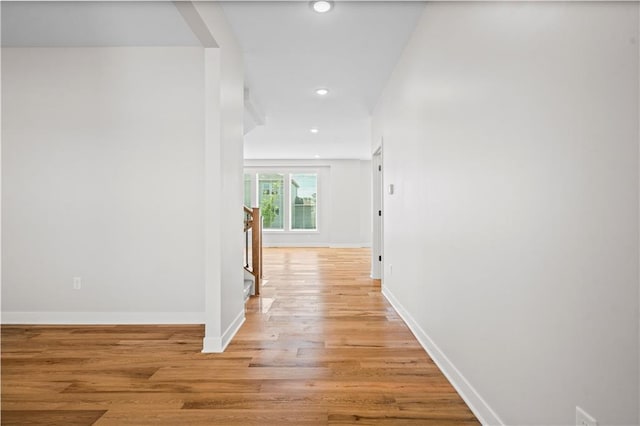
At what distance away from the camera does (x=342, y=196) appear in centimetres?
1008

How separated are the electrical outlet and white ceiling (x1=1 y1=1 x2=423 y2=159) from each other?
8.54 ft

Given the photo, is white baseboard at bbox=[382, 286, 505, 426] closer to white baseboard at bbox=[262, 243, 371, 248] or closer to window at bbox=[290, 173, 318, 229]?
white baseboard at bbox=[262, 243, 371, 248]

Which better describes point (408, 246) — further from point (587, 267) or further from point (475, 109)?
point (587, 267)

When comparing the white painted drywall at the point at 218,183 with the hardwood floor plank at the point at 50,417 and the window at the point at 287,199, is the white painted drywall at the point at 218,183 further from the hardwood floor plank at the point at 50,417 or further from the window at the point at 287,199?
the window at the point at 287,199

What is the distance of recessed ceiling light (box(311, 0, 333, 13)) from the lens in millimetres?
2521

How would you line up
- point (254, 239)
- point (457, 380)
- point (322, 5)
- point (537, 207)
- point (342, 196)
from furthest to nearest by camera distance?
point (342, 196) → point (254, 239) → point (322, 5) → point (457, 380) → point (537, 207)

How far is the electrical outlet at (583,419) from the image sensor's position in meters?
1.08

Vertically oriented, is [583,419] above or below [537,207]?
below

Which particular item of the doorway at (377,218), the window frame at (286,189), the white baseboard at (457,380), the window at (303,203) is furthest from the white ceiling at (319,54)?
the window at (303,203)

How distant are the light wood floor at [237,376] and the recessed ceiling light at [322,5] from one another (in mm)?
2541

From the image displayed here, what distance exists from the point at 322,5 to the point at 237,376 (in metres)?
2.62

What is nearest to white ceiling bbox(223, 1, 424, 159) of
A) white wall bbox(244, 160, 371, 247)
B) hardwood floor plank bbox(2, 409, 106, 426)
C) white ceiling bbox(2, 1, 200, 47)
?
white ceiling bbox(2, 1, 200, 47)

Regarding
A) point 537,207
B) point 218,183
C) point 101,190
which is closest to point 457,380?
point 537,207

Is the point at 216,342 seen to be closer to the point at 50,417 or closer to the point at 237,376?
A: the point at 237,376
